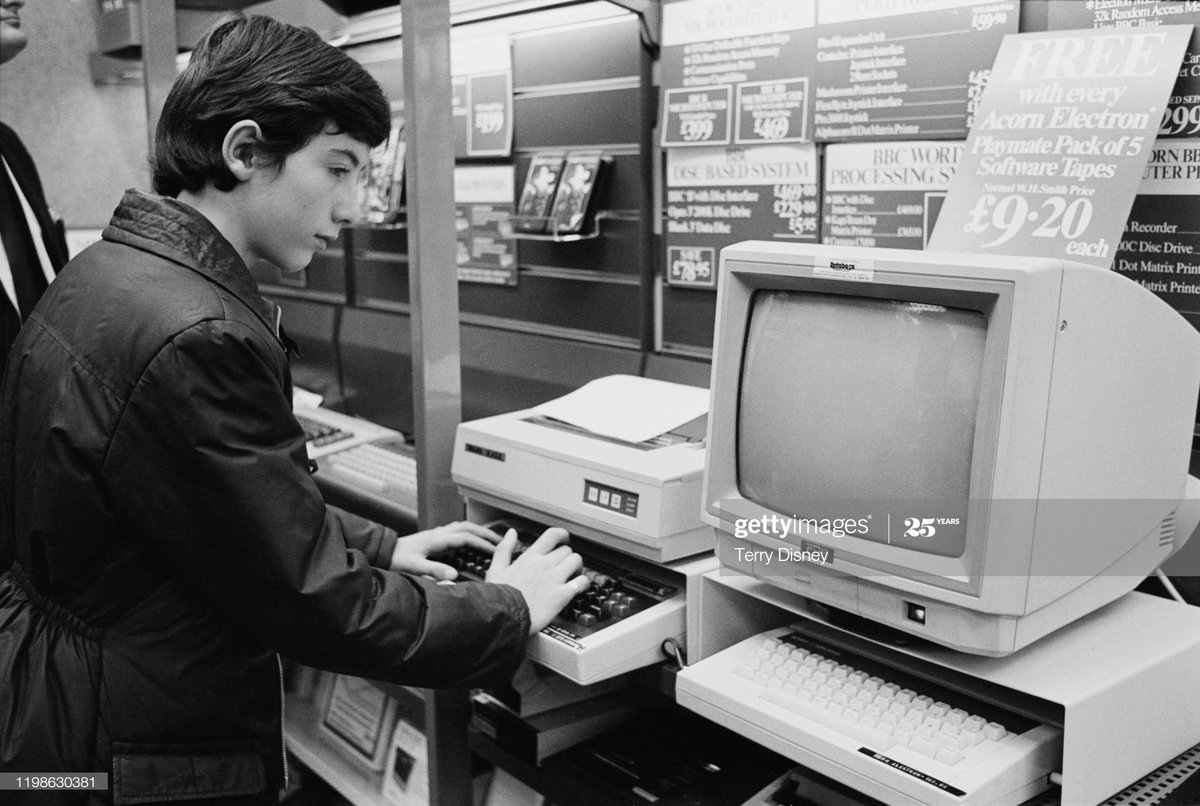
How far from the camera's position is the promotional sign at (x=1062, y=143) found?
5.22 ft

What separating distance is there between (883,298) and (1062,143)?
1.71 ft

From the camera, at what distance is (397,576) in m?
1.50

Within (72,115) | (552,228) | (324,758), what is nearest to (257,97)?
(552,228)

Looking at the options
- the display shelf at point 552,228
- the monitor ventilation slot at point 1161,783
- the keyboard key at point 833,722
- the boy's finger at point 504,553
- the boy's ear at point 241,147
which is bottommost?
the monitor ventilation slot at point 1161,783

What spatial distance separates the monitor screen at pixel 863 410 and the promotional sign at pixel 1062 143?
1.39 feet

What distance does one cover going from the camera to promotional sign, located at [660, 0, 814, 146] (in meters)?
2.18

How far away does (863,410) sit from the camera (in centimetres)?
138

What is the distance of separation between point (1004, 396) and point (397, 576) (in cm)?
81

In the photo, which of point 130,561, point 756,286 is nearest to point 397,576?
point 130,561

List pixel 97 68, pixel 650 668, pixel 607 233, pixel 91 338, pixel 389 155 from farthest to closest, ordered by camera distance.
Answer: pixel 97 68, pixel 389 155, pixel 607 233, pixel 650 668, pixel 91 338

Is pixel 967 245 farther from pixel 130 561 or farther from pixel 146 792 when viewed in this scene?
pixel 146 792

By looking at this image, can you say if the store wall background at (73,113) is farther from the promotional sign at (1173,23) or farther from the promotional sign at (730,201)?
the promotional sign at (1173,23)

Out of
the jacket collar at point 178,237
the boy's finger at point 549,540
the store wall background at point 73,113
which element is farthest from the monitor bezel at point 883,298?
the store wall background at point 73,113

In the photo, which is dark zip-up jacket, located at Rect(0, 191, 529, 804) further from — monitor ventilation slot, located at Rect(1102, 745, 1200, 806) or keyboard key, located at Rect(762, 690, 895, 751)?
monitor ventilation slot, located at Rect(1102, 745, 1200, 806)
